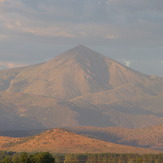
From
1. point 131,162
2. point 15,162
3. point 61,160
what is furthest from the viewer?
point 61,160

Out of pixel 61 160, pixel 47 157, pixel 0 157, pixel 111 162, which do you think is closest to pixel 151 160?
pixel 111 162

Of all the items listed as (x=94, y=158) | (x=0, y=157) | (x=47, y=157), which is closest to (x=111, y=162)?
(x=94, y=158)

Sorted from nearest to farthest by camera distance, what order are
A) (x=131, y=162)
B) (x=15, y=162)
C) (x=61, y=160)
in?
(x=15, y=162), (x=131, y=162), (x=61, y=160)

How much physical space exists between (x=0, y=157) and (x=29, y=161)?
46261 mm

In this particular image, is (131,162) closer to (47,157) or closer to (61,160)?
(61,160)

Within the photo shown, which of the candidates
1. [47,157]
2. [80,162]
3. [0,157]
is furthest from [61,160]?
[47,157]

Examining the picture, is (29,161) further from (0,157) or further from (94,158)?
(94,158)

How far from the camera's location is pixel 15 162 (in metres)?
101

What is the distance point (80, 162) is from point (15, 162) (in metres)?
53.0

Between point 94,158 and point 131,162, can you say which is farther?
point 94,158

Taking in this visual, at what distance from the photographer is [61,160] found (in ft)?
495

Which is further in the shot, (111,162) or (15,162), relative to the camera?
(111,162)

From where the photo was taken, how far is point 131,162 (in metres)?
142

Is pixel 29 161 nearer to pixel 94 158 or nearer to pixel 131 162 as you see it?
pixel 131 162
